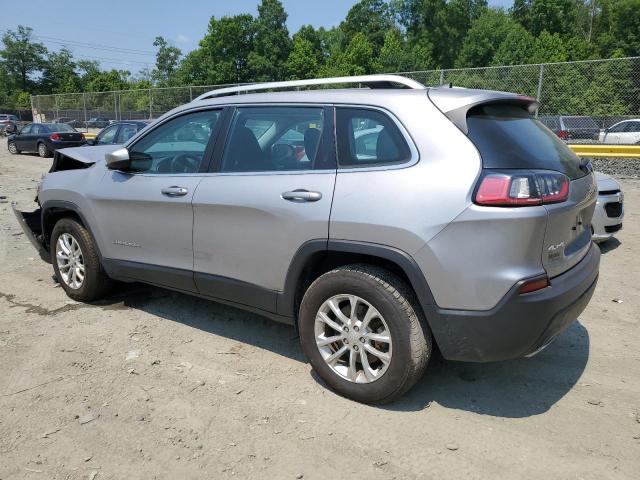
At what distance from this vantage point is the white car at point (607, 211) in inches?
235

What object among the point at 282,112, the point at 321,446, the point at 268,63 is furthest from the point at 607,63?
the point at 268,63

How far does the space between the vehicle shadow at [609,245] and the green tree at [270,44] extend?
64.0 metres

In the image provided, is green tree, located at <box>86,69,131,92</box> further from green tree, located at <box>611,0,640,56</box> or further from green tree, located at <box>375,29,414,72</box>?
green tree, located at <box>611,0,640,56</box>

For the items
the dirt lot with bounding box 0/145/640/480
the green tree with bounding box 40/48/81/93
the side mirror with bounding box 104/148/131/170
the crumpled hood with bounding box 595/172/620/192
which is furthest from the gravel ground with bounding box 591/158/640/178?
the green tree with bounding box 40/48/81/93

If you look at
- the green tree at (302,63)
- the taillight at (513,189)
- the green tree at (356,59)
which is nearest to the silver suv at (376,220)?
the taillight at (513,189)

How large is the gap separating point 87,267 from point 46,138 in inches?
767

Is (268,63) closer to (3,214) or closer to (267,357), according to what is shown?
(3,214)

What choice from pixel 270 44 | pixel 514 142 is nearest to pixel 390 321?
pixel 514 142

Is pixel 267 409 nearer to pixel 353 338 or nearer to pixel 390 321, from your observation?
pixel 353 338

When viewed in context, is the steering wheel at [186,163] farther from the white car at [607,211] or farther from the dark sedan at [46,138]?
the dark sedan at [46,138]

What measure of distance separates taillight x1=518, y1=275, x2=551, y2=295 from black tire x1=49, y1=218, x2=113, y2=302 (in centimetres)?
350

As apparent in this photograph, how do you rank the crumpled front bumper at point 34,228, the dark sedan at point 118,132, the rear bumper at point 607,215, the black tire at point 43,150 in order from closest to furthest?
1. the crumpled front bumper at point 34,228
2. the rear bumper at point 607,215
3. the dark sedan at point 118,132
4. the black tire at point 43,150

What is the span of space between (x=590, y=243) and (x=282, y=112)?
2.14 m

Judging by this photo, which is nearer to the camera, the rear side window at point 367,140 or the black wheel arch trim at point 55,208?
the rear side window at point 367,140
